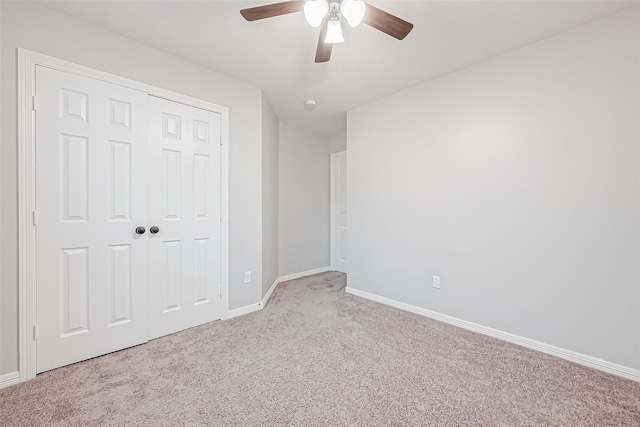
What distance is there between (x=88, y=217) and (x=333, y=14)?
217cm

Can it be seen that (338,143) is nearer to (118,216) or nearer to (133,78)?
(133,78)

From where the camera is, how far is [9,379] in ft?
5.40

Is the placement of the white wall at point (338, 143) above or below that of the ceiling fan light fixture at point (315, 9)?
above

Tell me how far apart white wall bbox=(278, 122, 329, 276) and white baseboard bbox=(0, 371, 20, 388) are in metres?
2.69

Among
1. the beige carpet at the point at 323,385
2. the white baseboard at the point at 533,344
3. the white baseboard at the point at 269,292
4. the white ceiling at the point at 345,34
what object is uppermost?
the white ceiling at the point at 345,34

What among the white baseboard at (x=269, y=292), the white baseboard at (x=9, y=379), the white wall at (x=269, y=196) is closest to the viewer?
the white baseboard at (x=9, y=379)

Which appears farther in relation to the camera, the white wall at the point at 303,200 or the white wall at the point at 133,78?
the white wall at the point at 303,200

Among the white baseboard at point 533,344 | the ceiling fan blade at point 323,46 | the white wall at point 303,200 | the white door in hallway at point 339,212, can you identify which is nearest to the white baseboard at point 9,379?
the white wall at point 303,200

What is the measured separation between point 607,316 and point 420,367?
132cm

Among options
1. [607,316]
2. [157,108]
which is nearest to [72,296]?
[157,108]

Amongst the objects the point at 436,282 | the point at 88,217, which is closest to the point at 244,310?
the point at 88,217

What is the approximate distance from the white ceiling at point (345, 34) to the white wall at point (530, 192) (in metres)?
0.23

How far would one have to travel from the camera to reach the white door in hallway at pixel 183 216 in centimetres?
225

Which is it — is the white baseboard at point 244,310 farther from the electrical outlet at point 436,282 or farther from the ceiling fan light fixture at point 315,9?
the ceiling fan light fixture at point 315,9
